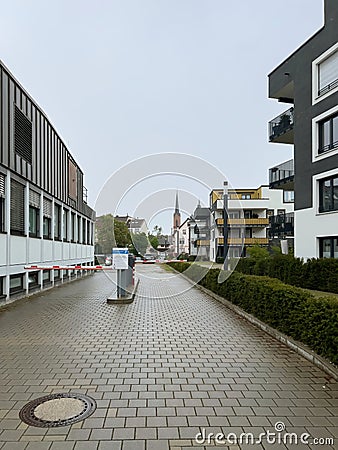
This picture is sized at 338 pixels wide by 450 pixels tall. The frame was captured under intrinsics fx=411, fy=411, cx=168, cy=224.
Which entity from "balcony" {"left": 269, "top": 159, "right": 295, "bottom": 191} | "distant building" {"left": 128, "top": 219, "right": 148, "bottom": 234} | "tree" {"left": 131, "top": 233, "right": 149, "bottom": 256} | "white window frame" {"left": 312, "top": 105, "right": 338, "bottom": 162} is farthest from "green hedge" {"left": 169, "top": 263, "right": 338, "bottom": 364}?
"tree" {"left": 131, "top": 233, "right": 149, "bottom": 256}

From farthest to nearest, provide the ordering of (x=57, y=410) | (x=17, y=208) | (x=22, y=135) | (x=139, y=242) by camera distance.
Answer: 1. (x=139, y=242)
2. (x=22, y=135)
3. (x=17, y=208)
4. (x=57, y=410)

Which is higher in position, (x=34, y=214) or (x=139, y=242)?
(x=34, y=214)

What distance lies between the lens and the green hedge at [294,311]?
222 inches

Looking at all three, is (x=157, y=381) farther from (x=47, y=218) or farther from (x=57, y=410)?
(x=47, y=218)

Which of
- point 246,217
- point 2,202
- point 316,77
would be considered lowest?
point 2,202

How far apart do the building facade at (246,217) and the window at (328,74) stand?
84.5ft

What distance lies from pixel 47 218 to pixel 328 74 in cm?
1413

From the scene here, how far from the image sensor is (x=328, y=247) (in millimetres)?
18688

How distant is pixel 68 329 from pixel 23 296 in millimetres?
6092

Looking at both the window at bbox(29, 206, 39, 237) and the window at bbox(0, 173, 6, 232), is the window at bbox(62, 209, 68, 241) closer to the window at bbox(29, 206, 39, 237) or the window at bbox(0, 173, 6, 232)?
the window at bbox(29, 206, 39, 237)

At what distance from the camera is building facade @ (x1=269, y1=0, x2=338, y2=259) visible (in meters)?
18.2

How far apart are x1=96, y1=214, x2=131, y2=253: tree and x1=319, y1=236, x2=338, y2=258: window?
1465 cm

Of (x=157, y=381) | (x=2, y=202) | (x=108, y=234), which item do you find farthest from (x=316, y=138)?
(x=108, y=234)

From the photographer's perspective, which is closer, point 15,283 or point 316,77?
point 15,283
